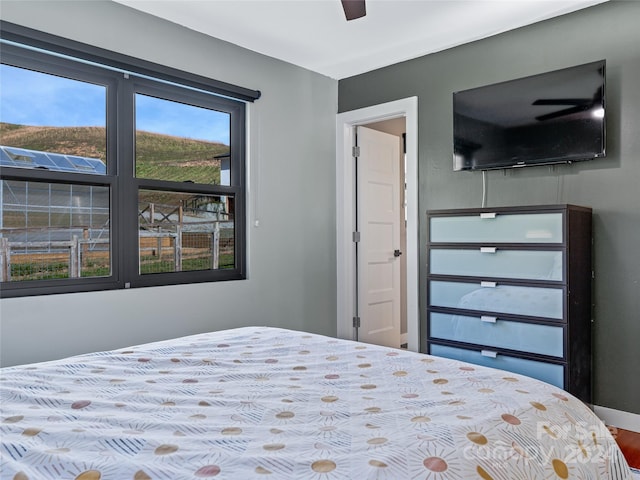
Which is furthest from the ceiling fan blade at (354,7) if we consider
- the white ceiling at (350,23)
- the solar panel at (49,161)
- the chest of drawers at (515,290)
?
the solar panel at (49,161)

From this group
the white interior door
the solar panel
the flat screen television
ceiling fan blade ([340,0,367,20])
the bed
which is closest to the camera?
the bed

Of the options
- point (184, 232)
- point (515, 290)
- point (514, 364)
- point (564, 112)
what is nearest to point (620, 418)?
point (514, 364)

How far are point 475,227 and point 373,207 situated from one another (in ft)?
5.22

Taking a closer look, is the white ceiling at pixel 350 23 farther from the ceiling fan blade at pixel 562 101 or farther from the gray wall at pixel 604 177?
the ceiling fan blade at pixel 562 101

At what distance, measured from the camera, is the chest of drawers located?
261cm

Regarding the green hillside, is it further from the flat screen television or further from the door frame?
the flat screen television

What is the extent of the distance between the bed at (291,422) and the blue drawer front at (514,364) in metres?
1.28

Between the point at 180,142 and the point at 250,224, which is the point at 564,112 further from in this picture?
the point at 180,142

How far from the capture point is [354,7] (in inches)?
81.1

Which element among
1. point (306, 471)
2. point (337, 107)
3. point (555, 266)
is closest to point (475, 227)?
point (555, 266)

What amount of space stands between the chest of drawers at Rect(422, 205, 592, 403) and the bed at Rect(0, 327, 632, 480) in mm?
1263

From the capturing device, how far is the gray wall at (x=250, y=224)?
262 cm

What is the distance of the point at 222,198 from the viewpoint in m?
3.56

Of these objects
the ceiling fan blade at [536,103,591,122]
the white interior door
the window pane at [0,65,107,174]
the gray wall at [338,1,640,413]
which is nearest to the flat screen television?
the ceiling fan blade at [536,103,591,122]
